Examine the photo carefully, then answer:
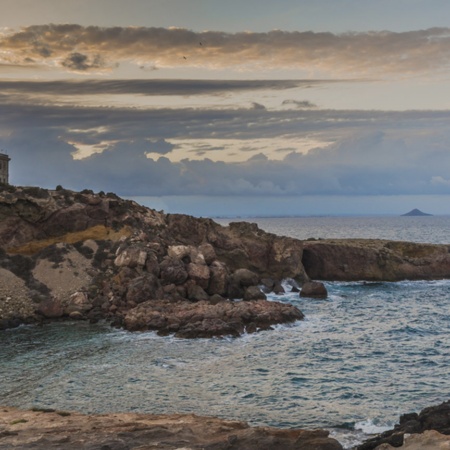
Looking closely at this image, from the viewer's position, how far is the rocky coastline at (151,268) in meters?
62.3

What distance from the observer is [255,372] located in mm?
46000

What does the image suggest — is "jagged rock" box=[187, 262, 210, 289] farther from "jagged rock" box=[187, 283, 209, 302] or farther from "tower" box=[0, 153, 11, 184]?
"tower" box=[0, 153, 11, 184]

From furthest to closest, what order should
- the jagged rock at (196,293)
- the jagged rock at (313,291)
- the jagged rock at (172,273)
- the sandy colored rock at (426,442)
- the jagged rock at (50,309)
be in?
the jagged rock at (313,291)
the jagged rock at (172,273)
the jagged rock at (196,293)
the jagged rock at (50,309)
the sandy colored rock at (426,442)

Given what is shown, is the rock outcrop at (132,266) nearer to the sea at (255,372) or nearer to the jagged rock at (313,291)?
the sea at (255,372)

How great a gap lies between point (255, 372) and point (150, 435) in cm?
1894

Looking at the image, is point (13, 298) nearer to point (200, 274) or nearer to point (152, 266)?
point (152, 266)

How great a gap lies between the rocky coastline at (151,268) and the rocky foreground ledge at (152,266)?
0.16 meters

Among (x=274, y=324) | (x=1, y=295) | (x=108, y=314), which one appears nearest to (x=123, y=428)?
(x=274, y=324)

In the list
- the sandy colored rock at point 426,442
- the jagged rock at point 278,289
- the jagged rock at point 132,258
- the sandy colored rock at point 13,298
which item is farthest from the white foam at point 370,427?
the jagged rock at point 278,289

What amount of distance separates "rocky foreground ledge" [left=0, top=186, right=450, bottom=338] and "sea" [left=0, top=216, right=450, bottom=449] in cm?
363

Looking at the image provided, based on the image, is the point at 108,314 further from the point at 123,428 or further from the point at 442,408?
the point at 442,408

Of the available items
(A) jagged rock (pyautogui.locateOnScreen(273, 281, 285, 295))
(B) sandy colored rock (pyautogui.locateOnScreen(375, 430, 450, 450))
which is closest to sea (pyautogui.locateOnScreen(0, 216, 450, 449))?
(B) sandy colored rock (pyautogui.locateOnScreen(375, 430, 450, 450))

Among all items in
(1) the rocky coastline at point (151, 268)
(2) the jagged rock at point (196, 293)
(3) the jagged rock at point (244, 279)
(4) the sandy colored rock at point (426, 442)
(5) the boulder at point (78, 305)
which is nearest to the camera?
(4) the sandy colored rock at point (426, 442)

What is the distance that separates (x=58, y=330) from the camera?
2479 inches
